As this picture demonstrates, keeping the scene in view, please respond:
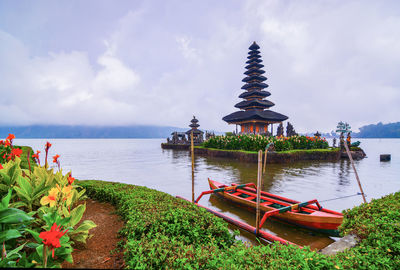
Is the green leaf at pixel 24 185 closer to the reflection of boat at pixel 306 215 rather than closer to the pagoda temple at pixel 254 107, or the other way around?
the reflection of boat at pixel 306 215

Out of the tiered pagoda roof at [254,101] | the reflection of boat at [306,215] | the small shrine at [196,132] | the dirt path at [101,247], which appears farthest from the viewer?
the small shrine at [196,132]

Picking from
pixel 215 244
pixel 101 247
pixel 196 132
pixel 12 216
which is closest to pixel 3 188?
pixel 12 216

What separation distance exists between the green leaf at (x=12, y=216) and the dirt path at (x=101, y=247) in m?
0.70

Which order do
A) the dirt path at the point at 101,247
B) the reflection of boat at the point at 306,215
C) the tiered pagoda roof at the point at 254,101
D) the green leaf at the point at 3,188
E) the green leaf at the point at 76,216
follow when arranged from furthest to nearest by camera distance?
the tiered pagoda roof at the point at 254,101 → the reflection of boat at the point at 306,215 → the green leaf at the point at 3,188 → the green leaf at the point at 76,216 → the dirt path at the point at 101,247

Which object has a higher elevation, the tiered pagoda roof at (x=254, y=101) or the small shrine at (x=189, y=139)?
the tiered pagoda roof at (x=254, y=101)

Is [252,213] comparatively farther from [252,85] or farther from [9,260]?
[252,85]

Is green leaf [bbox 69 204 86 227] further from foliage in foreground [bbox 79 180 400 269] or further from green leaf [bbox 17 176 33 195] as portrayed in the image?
green leaf [bbox 17 176 33 195]

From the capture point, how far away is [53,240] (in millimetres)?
1185

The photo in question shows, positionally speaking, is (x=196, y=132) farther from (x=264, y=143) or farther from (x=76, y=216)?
(x=76, y=216)

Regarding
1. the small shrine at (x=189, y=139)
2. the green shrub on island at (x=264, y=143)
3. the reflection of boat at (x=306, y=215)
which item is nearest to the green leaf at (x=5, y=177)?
the reflection of boat at (x=306, y=215)

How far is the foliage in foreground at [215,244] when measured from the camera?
2369 millimetres

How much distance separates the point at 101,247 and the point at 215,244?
1.64m

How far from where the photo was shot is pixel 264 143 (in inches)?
754

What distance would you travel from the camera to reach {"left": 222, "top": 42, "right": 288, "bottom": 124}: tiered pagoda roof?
29.5 metres
